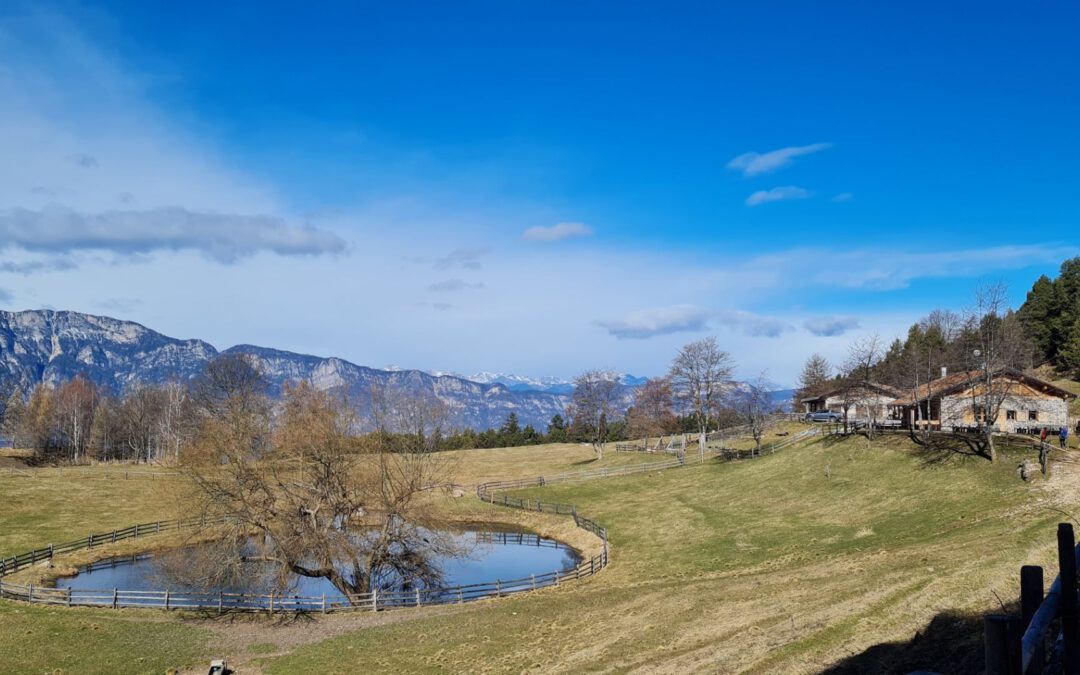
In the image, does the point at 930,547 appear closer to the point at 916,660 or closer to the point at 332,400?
the point at 916,660

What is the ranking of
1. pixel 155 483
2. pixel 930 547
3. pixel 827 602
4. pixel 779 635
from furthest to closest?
pixel 155 483 < pixel 930 547 < pixel 827 602 < pixel 779 635

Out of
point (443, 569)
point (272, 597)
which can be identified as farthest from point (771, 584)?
point (443, 569)

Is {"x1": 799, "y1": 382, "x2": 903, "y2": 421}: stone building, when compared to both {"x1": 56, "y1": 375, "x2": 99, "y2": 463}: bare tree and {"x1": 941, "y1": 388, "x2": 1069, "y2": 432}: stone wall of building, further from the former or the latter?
{"x1": 56, "y1": 375, "x2": 99, "y2": 463}: bare tree

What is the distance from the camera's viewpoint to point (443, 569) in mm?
54438

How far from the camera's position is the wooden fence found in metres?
6.64

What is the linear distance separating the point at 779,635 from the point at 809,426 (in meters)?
81.2

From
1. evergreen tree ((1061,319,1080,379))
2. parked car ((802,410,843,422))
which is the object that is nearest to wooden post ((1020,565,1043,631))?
parked car ((802,410,843,422))

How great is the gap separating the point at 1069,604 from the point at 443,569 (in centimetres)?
5086

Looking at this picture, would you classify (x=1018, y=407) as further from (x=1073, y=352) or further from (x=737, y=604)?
(x=737, y=604)

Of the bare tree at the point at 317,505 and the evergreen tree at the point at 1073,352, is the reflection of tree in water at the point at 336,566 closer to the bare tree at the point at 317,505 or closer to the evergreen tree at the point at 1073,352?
the bare tree at the point at 317,505

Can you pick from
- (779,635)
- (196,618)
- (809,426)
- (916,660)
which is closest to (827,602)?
(779,635)

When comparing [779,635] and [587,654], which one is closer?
[779,635]

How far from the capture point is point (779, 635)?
24781 mm

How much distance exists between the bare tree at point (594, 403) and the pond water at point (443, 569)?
45843mm
